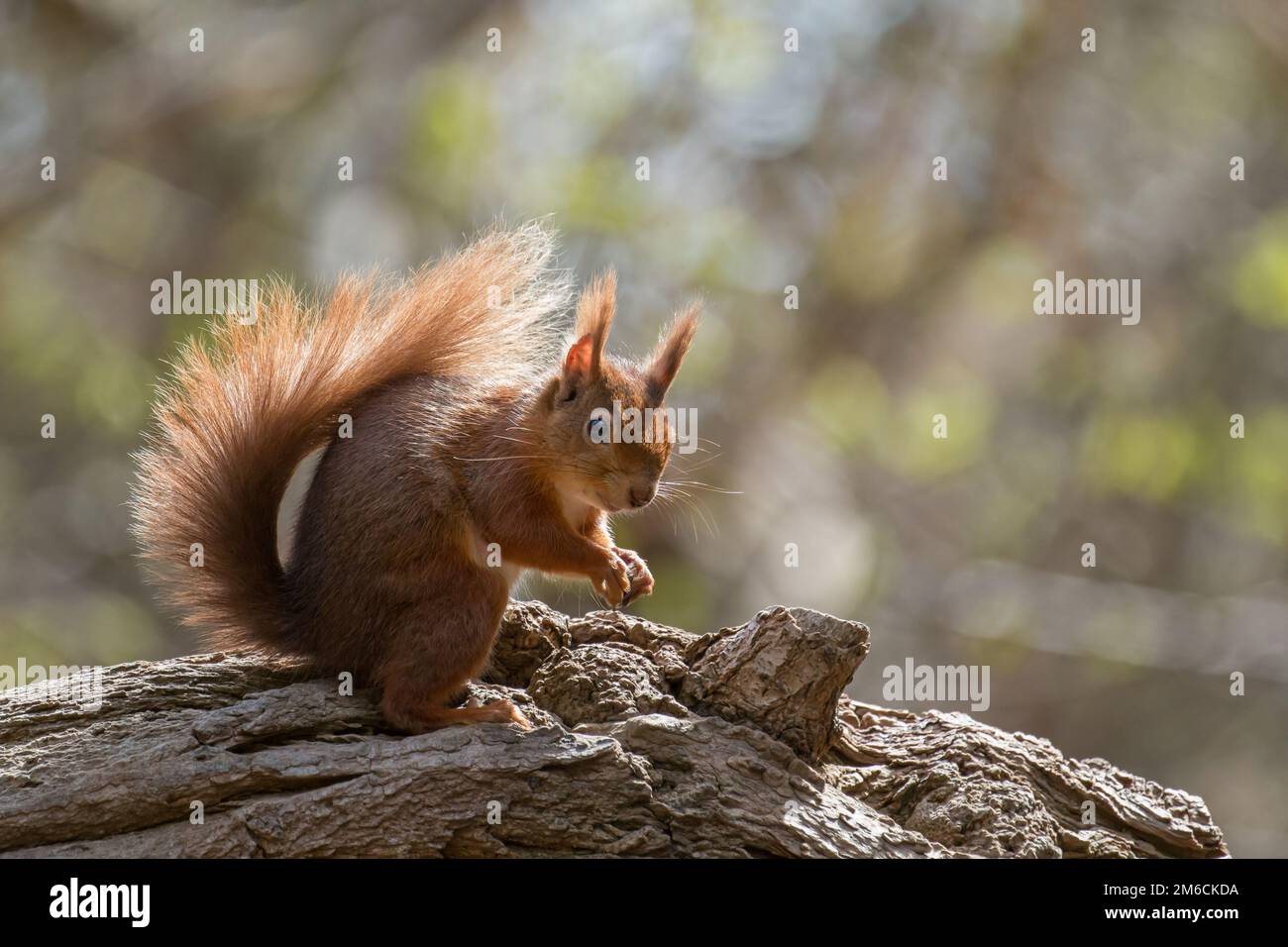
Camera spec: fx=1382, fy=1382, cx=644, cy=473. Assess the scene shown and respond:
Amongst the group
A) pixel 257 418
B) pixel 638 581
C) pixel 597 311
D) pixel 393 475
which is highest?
pixel 597 311

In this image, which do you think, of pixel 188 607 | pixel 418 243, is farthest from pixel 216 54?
pixel 188 607

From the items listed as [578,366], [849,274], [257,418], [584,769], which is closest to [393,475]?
[257,418]

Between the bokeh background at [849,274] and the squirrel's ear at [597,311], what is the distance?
3.52m

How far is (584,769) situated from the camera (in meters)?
2.91

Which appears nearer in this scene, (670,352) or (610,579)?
(610,579)

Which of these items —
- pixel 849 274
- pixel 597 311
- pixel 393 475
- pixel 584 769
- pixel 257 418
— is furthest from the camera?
pixel 849 274

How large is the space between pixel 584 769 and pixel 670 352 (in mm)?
1206

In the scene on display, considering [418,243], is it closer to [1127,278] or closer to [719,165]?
[719,165]

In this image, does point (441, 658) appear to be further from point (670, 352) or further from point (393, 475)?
point (670, 352)

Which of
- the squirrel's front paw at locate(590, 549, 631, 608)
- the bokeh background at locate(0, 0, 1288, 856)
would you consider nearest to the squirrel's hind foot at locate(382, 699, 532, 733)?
the squirrel's front paw at locate(590, 549, 631, 608)

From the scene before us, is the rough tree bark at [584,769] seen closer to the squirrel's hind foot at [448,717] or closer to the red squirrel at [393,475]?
the squirrel's hind foot at [448,717]

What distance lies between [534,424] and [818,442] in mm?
5182

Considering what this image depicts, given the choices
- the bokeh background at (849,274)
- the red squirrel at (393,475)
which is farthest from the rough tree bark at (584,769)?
the bokeh background at (849,274)

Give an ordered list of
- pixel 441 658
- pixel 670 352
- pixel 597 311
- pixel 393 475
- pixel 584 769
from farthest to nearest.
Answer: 1. pixel 670 352
2. pixel 597 311
3. pixel 393 475
4. pixel 441 658
5. pixel 584 769
